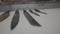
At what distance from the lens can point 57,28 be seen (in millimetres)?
1002

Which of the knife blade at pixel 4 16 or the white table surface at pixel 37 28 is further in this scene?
the knife blade at pixel 4 16

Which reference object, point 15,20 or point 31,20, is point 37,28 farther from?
point 15,20

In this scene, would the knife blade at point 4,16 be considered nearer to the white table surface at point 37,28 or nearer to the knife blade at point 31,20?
the white table surface at point 37,28

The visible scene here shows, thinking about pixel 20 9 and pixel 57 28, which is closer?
pixel 57 28

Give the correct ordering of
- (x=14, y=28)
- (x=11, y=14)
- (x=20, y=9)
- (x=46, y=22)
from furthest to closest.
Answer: (x=20, y=9), (x=11, y=14), (x=46, y=22), (x=14, y=28)

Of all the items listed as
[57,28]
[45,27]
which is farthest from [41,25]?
[57,28]

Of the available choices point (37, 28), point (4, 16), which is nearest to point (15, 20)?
point (4, 16)

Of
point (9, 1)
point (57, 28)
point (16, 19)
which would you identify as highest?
point (9, 1)

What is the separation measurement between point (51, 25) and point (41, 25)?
107mm

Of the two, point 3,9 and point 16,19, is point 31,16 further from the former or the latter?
point 3,9

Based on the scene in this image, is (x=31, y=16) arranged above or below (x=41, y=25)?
above

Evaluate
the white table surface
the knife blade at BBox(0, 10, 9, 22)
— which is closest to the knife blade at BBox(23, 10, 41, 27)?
the white table surface

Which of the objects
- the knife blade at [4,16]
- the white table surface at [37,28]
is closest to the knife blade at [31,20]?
the white table surface at [37,28]

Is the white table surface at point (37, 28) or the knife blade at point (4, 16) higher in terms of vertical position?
the knife blade at point (4, 16)
